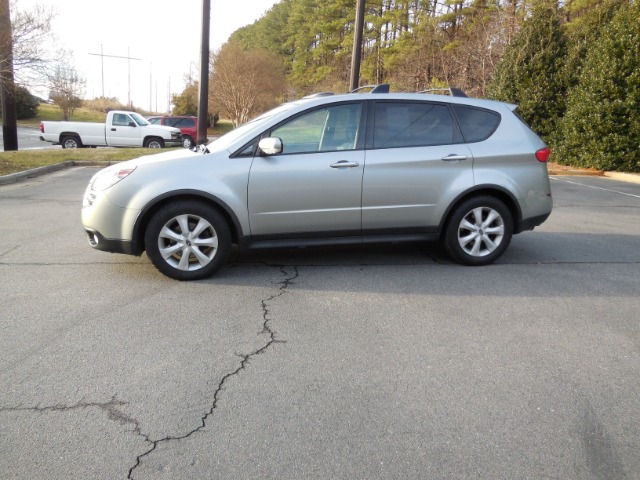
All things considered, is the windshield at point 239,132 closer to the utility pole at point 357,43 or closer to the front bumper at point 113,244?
the front bumper at point 113,244

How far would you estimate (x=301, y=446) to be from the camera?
8.84 ft

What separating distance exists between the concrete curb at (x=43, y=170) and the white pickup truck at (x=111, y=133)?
296 inches

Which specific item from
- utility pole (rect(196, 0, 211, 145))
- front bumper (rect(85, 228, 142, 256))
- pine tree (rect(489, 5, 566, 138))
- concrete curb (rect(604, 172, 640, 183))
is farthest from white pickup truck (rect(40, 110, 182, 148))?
front bumper (rect(85, 228, 142, 256))

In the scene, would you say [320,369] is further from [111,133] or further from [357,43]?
[111,133]

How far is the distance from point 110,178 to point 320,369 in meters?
2.98

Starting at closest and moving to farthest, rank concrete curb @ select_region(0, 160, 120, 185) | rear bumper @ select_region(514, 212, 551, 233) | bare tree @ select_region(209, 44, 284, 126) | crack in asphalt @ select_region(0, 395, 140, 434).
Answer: crack in asphalt @ select_region(0, 395, 140, 434) < rear bumper @ select_region(514, 212, 551, 233) < concrete curb @ select_region(0, 160, 120, 185) < bare tree @ select_region(209, 44, 284, 126)

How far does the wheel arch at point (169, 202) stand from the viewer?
5039 millimetres

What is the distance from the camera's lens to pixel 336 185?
5305 millimetres

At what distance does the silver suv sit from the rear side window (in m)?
0.01

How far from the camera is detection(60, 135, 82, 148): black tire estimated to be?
21981 mm

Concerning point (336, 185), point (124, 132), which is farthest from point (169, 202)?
point (124, 132)

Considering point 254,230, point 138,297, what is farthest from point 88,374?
point 254,230

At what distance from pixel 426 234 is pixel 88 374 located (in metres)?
3.59

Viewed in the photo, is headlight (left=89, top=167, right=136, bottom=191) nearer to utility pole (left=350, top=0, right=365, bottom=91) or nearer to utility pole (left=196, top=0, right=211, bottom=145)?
utility pole (left=196, top=0, right=211, bottom=145)
